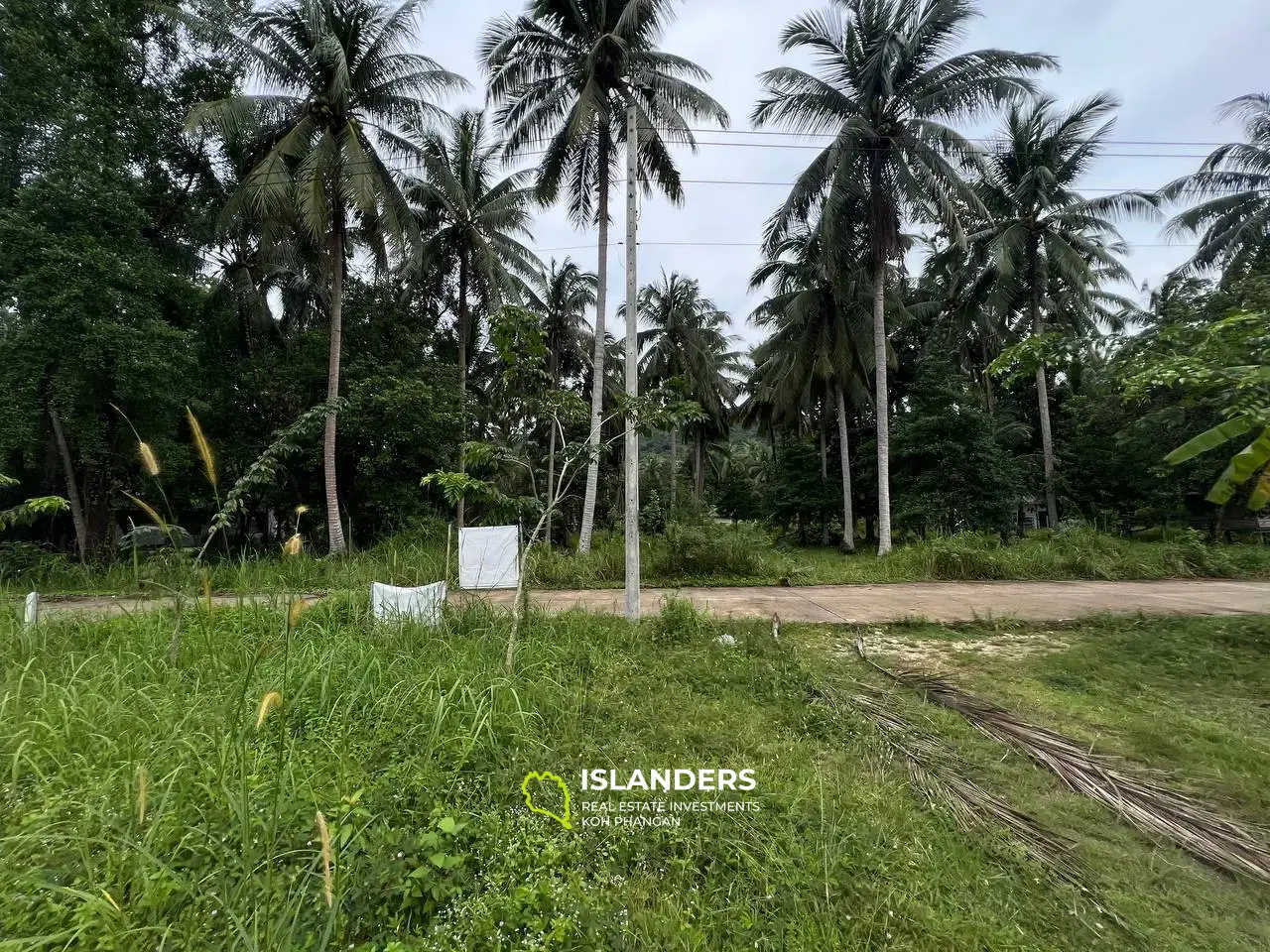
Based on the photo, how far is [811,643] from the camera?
209 inches

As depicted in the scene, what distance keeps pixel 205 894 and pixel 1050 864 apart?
10.6ft

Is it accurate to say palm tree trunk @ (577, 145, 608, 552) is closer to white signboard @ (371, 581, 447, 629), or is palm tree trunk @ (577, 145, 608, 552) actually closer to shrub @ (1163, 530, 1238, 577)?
white signboard @ (371, 581, 447, 629)

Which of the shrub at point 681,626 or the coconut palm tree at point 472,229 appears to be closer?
the shrub at point 681,626

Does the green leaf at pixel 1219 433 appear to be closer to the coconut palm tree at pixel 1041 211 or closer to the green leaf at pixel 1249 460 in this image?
the green leaf at pixel 1249 460

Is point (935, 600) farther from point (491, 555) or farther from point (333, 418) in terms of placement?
point (333, 418)

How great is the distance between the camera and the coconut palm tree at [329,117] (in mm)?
9719

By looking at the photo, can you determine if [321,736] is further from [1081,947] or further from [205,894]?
[1081,947]

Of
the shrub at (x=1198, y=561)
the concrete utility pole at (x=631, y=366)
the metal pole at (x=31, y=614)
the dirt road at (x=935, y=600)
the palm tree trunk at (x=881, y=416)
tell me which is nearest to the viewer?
the metal pole at (x=31, y=614)

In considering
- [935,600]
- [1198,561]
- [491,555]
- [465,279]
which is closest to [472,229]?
[465,279]

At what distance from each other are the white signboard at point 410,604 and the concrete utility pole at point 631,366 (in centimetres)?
198

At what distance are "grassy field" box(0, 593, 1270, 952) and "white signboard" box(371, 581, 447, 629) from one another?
1.55 ft

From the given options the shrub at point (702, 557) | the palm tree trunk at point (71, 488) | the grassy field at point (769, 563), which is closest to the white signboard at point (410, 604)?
the grassy field at point (769, 563)

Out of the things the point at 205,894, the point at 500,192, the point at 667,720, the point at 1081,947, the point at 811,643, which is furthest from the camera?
the point at 500,192

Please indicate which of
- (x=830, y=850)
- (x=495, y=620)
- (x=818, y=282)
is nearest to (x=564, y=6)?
(x=818, y=282)
